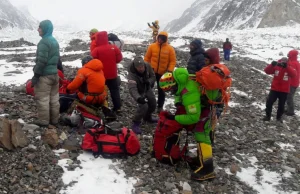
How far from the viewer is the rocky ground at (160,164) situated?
17.7 ft

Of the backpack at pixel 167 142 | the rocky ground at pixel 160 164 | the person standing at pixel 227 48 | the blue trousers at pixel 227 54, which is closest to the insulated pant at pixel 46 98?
the rocky ground at pixel 160 164

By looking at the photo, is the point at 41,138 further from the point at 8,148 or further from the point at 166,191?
the point at 166,191

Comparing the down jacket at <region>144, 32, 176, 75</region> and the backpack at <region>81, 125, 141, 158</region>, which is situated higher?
the down jacket at <region>144, 32, 176, 75</region>

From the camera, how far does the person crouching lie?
7.62 meters

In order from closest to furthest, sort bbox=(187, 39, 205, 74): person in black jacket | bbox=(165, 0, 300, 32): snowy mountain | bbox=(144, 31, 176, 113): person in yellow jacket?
bbox=(187, 39, 205, 74): person in black jacket, bbox=(144, 31, 176, 113): person in yellow jacket, bbox=(165, 0, 300, 32): snowy mountain

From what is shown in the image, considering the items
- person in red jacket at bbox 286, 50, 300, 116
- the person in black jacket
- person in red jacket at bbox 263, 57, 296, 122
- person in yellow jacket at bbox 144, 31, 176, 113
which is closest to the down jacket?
person in yellow jacket at bbox 144, 31, 176, 113

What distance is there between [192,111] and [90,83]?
8.80 ft

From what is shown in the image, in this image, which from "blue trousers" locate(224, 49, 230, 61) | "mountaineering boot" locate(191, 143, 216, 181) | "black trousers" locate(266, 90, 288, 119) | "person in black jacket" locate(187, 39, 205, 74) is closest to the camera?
"mountaineering boot" locate(191, 143, 216, 181)

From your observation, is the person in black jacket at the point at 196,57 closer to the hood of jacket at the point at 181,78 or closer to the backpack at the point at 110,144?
the hood of jacket at the point at 181,78

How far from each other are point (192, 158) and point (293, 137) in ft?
14.2

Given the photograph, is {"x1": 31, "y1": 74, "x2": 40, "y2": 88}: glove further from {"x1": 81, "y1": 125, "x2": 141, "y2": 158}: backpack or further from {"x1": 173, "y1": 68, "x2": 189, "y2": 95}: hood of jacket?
{"x1": 173, "y1": 68, "x2": 189, "y2": 95}: hood of jacket

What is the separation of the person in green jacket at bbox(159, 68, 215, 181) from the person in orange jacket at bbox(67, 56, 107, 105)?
6.30ft

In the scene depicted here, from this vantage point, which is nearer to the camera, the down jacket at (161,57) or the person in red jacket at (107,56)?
the person in red jacket at (107,56)

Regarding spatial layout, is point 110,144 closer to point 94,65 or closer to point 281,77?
point 94,65
